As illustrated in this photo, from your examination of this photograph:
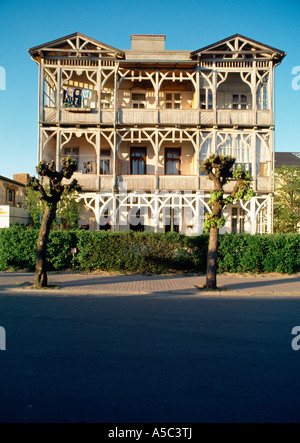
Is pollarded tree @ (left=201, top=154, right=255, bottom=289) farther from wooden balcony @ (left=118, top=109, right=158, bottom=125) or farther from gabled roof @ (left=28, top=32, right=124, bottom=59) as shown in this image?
gabled roof @ (left=28, top=32, right=124, bottom=59)

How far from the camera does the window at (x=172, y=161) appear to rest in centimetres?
2472

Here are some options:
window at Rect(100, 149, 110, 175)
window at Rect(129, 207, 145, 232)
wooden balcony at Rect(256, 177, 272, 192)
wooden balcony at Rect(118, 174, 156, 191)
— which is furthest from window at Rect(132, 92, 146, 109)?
wooden balcony at Rect(256, 177, 272, 192)

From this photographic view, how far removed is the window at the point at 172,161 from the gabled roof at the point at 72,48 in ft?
24.1

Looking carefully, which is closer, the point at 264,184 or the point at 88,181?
the point at 88,181

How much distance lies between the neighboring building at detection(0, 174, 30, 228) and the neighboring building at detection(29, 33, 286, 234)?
404 centimetres

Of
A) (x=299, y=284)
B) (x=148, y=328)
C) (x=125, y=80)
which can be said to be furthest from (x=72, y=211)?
(x=148, y=328)

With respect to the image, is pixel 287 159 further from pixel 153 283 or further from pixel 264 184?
pixel 153 283

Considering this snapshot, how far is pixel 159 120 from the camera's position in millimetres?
22344

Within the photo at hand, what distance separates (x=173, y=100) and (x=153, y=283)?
16.8m

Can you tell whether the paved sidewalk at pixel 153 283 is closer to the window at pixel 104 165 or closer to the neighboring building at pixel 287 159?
the window at pixel 104 165

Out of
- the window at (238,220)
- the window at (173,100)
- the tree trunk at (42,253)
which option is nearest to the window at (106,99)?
the window at (173,100)

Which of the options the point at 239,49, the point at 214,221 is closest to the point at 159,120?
the point at 239,49

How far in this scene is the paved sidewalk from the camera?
1086 centimetres
